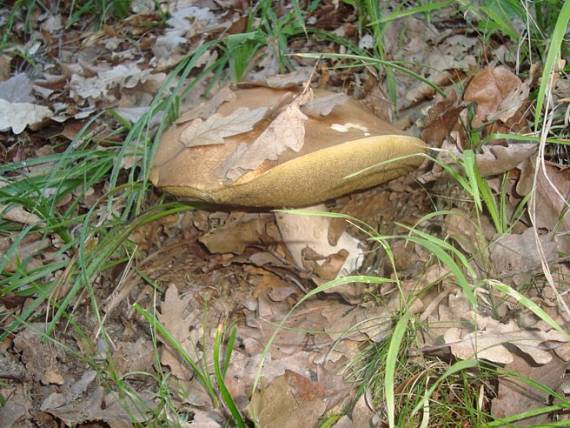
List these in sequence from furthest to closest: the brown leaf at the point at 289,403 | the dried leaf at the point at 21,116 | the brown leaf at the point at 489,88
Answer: the dried leaf at the point at 21,116 → the brown leaf at the point at 489,88 → the brown leaf at the point at 289,403

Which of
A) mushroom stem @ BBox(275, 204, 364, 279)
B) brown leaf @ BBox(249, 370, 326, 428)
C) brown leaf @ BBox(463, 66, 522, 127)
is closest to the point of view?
brown leaf @ BBox(249, 370, 326, 428)

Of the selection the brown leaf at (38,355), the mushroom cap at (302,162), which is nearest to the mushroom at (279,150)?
the mushroom cap at (302,162)

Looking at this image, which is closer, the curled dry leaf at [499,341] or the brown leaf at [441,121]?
the curled dry leaf at [499,341]

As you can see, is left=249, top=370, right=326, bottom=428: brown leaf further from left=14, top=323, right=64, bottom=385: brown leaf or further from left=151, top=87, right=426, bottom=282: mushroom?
left=14, top=323, right=64, bottom=385: brown leaf

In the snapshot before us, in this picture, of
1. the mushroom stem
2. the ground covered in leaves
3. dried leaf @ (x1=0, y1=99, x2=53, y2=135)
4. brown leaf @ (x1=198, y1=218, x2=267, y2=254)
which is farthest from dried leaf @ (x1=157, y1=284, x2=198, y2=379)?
dried leaf @ (x1=0, y1=99, x2=53, y2=135)

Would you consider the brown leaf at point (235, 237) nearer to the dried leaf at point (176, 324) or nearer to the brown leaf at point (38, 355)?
the dried leaf at point (176, 324)

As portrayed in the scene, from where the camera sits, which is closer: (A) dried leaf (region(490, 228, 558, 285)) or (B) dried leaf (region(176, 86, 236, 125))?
(A) dried leaf (region(490, 228, 558, 285))

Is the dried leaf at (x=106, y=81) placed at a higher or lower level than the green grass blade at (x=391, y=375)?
lower

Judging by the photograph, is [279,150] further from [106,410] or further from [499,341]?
[106,410]
